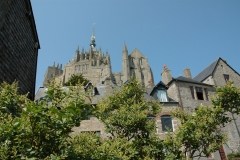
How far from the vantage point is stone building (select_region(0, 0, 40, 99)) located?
10172mm

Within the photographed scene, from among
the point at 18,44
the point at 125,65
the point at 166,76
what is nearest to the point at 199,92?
the point at 166,76

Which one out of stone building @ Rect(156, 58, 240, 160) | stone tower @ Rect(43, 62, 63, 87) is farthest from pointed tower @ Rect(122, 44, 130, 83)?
stone building @ Rect(156, 58, 240, 160)

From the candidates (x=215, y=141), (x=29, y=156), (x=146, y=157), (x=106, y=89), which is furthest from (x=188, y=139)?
(x=106, y=89)

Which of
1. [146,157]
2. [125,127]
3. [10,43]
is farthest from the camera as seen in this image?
→ [125,127]

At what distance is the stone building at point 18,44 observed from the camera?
33.4 feet

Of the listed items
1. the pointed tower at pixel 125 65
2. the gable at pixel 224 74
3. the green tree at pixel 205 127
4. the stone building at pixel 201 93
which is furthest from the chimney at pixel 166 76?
the pointed tower at pixel 125 65

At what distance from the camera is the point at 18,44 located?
11.8 meters

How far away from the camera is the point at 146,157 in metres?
14.4

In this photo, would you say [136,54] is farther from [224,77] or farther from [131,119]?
[131,119]

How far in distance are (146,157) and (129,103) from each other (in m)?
3.88

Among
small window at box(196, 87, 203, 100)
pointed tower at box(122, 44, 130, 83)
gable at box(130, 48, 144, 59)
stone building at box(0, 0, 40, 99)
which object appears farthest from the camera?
gable at box(130, 48, 144, 59)

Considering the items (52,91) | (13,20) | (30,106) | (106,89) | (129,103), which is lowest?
(30,106)

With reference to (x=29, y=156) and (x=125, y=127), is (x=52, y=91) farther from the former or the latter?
(x=125, y=127)

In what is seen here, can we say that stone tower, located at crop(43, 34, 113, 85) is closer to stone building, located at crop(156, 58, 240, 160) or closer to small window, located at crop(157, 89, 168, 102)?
stone building, located at crop(156, 58, 240, 160)
